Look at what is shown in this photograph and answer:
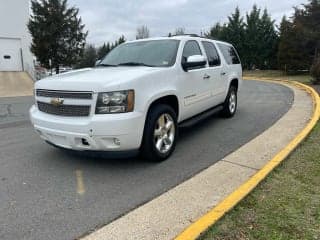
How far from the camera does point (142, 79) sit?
4848 mm

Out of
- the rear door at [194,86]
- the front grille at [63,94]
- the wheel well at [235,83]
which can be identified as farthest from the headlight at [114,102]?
the wheel well at [235,83]

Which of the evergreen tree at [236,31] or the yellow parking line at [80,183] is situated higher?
the evergreen tree at [236,31]

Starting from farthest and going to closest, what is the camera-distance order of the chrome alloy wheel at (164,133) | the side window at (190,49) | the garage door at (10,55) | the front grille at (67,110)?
the garage door at (10,55)
the side window at (190,49)
the chrome alloy wheel at (164,133)
the front grille at (67,110)

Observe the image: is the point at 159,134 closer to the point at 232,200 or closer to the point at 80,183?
the point at 80,183

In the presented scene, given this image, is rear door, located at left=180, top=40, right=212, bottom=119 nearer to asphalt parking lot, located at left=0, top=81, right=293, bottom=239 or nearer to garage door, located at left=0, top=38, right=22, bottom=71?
asphalt parking lot, located at left=0, top=81, right=293, bottom=239

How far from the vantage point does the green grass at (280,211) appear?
3.27m

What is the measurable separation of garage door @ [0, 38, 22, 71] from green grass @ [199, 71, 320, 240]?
2806 centimetres

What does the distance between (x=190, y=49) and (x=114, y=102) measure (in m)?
2.42

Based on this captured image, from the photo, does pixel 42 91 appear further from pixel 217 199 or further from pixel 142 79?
pixel 217 199

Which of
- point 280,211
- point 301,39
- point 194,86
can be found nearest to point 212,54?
point 194,86

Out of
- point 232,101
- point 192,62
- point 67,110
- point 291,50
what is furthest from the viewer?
point 291,50

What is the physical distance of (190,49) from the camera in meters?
6.46

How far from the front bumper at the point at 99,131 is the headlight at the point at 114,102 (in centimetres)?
7

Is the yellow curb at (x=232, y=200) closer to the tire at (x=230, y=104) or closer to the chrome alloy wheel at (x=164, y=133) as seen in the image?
the chrome alloy wheel at (x=164, y=133)
